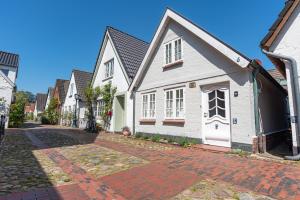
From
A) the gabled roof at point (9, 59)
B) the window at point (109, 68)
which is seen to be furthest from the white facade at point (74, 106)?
the gabled roof at point (9, 59)

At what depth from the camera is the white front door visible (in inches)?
295

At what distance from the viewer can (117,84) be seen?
14367mm

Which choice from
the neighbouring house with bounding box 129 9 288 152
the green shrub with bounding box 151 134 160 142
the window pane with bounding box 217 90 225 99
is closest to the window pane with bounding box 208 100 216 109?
the neighbouring house with bounding box 129 9 288 152

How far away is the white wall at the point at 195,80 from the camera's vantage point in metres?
6.89

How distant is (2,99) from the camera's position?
1689cm

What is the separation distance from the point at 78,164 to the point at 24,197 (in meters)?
2.12

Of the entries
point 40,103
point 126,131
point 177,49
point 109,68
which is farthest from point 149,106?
point 40,103

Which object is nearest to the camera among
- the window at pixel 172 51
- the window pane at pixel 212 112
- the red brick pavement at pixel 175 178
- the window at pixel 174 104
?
the red brick pavement at pixel 175 178

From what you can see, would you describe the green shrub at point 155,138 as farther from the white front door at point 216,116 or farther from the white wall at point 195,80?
the white front door at point 216,116

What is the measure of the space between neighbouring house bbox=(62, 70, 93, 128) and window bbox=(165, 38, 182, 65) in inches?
479

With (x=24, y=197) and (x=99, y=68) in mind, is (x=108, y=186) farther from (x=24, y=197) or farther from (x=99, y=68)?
(x=99, y=68)

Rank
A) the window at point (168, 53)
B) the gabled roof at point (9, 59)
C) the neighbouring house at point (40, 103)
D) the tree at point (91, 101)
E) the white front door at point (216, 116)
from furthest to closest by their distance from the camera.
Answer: the neighbouring house at point (40, 103) → the gabled roof at point (9, 59) → the tree at point (91, 101) → the window at point (168, 53) → the white front door at point (216, 116)

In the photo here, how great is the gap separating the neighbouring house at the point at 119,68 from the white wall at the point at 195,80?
146cm

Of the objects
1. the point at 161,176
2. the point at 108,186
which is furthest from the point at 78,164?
the point at 161,176
